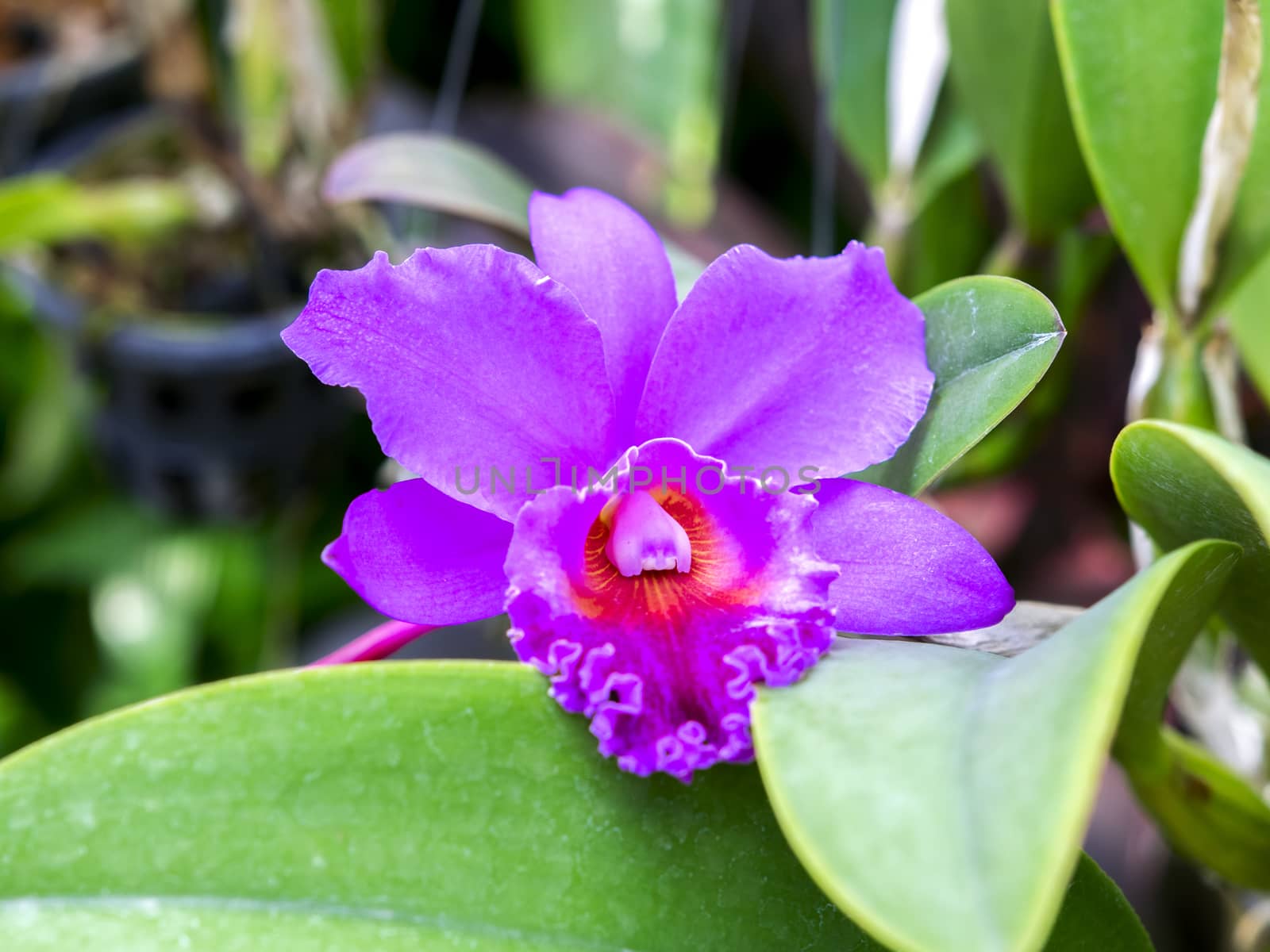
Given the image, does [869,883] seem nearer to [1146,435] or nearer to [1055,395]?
[1146,435]

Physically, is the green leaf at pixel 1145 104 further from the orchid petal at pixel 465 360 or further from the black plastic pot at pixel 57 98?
the black plastic pot at pixel 57 98

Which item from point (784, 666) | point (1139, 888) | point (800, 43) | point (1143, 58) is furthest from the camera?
point (800, 43)

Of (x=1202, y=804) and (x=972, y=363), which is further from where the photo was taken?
(x=1202, y=804)

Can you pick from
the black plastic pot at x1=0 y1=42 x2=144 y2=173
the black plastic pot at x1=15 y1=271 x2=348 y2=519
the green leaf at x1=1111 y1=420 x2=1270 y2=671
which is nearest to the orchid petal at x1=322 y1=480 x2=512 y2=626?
the green leaf at x1=1111 y1=420 x2=1270 y2=671

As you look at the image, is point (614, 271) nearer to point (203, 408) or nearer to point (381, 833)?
point (381, 833)

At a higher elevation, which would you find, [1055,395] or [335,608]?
[1055,395]

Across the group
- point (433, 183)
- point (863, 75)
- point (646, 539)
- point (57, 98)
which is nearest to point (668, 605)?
point (646, 539)

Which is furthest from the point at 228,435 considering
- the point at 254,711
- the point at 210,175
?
the point at 254,711
